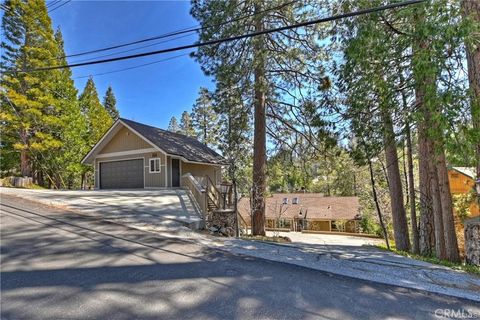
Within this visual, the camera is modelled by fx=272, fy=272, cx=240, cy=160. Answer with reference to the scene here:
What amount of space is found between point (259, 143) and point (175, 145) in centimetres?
876

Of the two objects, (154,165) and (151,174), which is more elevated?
(154,165)

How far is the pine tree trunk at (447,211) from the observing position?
5.86 meters

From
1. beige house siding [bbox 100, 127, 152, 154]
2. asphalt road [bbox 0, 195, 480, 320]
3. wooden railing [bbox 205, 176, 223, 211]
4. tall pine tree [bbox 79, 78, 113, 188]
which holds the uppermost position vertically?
tall pine tree [bbox 79, 78, 113, 188]

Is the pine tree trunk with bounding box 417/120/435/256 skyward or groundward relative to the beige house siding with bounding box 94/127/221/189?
groundward

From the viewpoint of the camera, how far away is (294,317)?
278 centimetres

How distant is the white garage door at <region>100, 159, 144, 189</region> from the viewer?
17797mm

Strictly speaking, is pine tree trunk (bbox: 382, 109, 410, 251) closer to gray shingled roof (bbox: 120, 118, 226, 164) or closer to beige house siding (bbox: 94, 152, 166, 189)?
gray shingled roof (bbox: 120, 118, 226, 164)

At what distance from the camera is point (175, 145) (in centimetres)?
1828

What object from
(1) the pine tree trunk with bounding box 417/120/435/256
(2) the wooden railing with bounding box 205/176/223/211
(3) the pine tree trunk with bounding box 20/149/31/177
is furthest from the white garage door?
(1) the pine tree trunk with bounding box 417/120/435/256

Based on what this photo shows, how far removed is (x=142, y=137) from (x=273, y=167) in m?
8.90

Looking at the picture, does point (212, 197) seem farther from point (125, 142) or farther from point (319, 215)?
point (319, 215)

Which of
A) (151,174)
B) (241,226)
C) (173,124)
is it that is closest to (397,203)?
(241,226)

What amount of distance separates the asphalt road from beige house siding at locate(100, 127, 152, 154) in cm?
1286

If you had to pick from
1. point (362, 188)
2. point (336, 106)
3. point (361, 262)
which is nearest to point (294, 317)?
point (361, 262)
